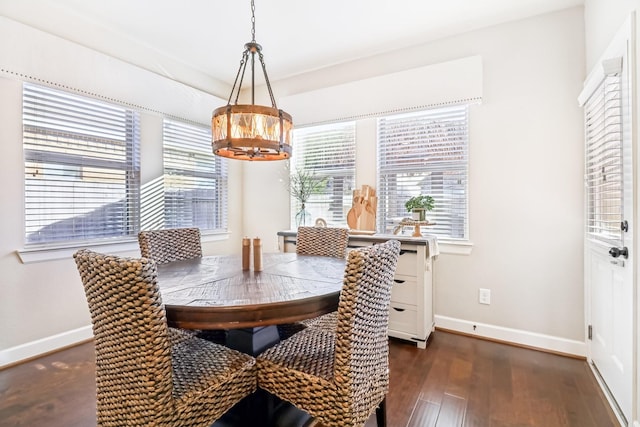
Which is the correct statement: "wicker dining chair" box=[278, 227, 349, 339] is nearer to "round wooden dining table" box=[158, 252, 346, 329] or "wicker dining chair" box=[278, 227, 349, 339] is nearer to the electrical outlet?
"round wooden dining table" box=[158, 252, 346, 329]

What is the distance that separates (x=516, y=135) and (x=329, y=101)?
1.83m

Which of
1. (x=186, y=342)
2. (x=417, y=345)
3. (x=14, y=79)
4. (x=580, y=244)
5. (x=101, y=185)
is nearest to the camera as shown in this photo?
(x=186, y=342)

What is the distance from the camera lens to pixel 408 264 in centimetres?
264

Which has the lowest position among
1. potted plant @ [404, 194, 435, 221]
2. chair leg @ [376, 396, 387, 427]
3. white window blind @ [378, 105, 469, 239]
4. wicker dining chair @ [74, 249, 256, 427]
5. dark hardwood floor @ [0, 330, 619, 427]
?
dark hardwood floor @ [0, 330, 619, 427]

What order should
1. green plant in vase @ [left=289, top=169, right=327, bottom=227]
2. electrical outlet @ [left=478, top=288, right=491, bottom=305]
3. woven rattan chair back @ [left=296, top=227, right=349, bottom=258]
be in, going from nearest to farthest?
1. woven rattan chair back @ [left=296, top=227, right=349, bottom=258]
2. electrical outlet @ [left=478, top=288, right=491, bottom=305]
3. green plant in vase @ [left=289, top=169, right=327, bottom=227]

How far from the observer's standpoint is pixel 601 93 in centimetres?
201

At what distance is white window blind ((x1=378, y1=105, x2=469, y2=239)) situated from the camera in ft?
9.58

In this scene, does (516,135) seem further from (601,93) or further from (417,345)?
(417,345)

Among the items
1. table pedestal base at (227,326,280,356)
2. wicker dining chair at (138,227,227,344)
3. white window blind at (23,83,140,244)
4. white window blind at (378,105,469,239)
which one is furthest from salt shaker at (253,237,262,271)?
white window blind at (23,83,140,244)

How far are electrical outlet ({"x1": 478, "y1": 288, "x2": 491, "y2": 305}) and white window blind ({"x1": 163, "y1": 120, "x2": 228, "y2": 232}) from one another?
2.91 meters

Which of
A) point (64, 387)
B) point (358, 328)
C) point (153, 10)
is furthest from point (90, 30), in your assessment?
point (358, 328)

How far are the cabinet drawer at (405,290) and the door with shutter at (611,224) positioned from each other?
1.19 meters

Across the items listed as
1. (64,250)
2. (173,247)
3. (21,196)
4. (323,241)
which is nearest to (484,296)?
(323,241)

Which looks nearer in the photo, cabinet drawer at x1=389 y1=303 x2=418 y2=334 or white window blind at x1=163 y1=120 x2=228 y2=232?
cabinet drawer at x1=389 y1=303 x2=418 y2=334
